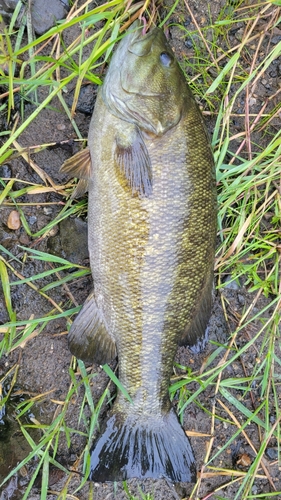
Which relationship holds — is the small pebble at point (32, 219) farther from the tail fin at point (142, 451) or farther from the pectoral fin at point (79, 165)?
the tail fin at point (142, 451)

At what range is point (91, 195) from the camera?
2.44 m

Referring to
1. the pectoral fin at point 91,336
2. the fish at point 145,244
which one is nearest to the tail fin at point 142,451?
the fish at point 145,244

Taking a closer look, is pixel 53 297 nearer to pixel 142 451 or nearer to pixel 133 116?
pixel 142 451

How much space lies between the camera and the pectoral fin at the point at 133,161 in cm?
222

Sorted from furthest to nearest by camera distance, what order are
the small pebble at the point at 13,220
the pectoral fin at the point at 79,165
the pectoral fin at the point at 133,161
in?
the small pebble at the point at 13,220 < the pectoral fin at the point at 79,165 < the pectoral fin at the point at 133,161

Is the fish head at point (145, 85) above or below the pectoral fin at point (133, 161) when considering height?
above

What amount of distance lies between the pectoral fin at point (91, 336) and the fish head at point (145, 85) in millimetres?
1021

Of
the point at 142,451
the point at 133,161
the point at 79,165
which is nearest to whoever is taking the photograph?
the point at 133,161

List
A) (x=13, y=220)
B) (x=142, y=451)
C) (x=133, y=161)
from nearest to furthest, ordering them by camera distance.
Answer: (x=133, y=161) < (x=142, y=451) < (x=13, y=220)

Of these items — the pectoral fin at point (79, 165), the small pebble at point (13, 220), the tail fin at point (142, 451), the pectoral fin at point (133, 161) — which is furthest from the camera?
the small pebble at point (13, 220)

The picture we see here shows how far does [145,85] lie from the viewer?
2275mm

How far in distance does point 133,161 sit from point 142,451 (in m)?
1.63

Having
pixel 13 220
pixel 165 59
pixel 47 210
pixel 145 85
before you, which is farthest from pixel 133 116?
pixel 13 220

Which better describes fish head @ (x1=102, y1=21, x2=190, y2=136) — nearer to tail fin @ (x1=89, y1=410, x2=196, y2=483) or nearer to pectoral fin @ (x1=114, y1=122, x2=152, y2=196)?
pectoral fin @ (x1=114, y1=122, x2=152, y2=196)
